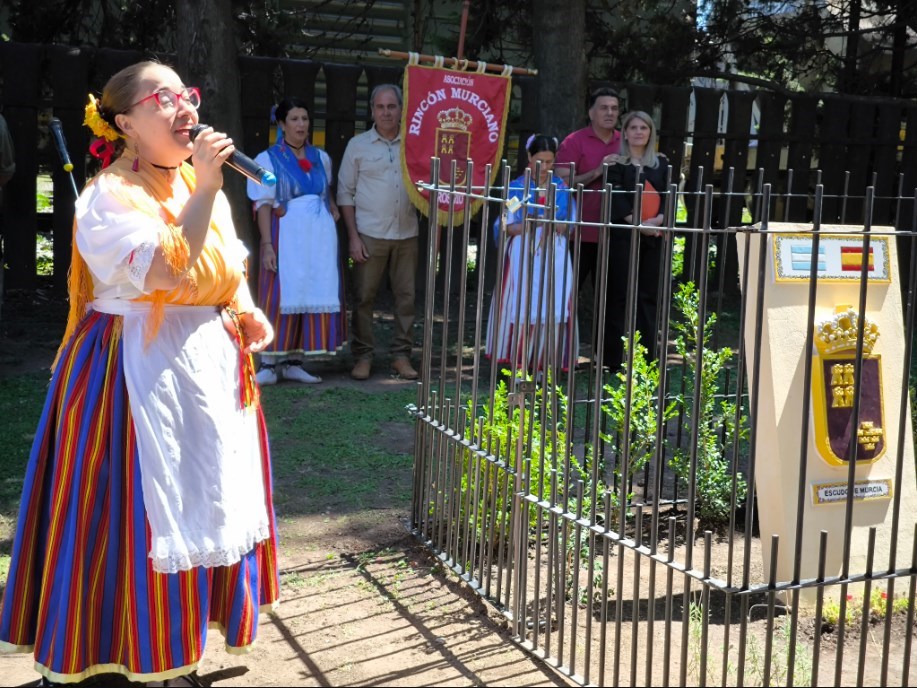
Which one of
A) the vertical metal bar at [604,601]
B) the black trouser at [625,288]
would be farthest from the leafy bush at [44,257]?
the vertical metal bar at [604,601]

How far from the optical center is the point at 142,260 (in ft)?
9.23

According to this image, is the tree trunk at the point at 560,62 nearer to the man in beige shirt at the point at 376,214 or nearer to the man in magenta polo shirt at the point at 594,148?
the man in magenta polo shirt at the point at 594,148

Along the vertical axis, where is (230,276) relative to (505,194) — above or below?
below

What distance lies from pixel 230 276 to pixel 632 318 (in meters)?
1.14

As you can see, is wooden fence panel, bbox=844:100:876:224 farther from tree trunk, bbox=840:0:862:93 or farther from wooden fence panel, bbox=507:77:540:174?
wooden fence panel, bbox=507:77:540:174

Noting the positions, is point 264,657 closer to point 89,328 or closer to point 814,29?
point 89,328

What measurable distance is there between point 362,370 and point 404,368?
0.94 feet

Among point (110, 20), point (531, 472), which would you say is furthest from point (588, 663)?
point (110, 20)

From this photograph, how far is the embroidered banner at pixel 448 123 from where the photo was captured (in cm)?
711

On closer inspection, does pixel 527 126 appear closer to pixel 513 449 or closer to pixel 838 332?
pixel 513 449

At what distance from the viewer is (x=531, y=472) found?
12.2ft

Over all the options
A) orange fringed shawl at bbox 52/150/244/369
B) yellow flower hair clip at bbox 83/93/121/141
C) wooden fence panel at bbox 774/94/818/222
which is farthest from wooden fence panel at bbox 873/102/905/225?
yellow flower hair clip at bbox 83/93/121/141

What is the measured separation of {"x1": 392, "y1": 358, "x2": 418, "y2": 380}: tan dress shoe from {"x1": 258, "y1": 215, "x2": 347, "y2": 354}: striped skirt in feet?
1.60

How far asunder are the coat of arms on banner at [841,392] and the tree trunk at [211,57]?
16.5 feet
